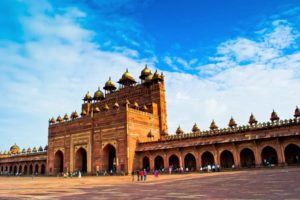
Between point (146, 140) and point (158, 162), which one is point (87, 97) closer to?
point (146, 140)

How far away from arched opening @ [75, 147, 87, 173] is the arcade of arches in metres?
10.7

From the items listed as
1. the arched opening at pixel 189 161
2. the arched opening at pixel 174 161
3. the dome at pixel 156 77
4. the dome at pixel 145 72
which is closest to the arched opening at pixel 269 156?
the arched opening at pixel 189 161

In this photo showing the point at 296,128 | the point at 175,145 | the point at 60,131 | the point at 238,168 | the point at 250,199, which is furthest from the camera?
the point at 60,131

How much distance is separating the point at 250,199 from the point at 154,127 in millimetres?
35389

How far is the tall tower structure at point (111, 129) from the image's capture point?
39250 millimetres

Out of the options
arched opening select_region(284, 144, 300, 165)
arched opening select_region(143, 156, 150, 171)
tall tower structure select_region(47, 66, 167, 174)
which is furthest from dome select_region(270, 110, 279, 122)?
arched opening select_region(143, 156, 150, 171)

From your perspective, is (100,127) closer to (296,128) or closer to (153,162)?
(153,162)

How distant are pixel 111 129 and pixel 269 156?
20574 millimetres

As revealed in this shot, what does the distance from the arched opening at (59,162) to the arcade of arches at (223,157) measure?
54.2 ft

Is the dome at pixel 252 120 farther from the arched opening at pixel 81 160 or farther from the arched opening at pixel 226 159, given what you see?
the arched opening at pixel 81 160

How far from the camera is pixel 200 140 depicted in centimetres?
3519

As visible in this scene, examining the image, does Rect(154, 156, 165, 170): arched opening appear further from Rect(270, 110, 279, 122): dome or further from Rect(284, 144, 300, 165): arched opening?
Rect(284, 144, 300, 165): arched opening

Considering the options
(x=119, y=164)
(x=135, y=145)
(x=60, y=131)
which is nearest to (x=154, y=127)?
(x=135, y=145)

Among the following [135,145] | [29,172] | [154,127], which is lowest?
[29,172]
